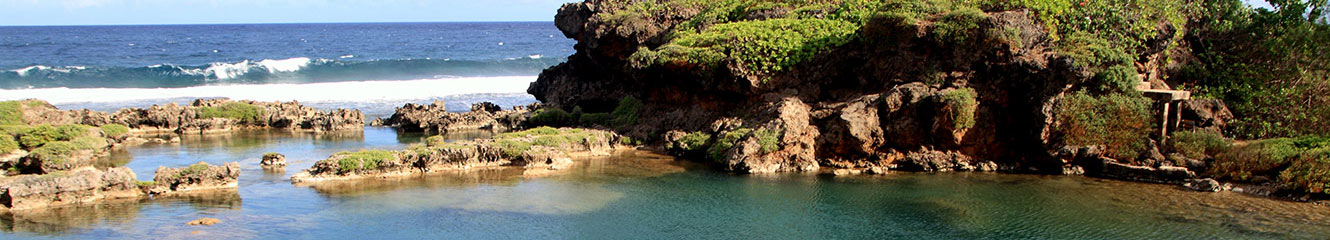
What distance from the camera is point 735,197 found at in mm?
20766

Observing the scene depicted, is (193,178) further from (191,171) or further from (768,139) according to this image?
(768,139)

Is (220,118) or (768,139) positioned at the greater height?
(768,139)

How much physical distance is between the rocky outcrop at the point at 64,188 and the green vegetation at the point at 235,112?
1394 cm

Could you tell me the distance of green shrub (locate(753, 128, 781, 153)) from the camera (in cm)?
2388

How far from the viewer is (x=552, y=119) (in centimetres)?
3266

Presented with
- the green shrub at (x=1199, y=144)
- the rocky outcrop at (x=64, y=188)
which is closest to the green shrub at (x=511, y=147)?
the rocky outcrop at (x=64, y=188)

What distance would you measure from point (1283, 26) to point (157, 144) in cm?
3295

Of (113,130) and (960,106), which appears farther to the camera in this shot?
(113,130)

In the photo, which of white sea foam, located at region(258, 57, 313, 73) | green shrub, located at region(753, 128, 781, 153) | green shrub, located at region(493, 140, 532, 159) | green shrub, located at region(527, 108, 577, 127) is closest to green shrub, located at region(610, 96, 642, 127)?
green shrub, located at region(527, 108, 577, 127)

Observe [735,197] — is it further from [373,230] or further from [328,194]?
[328,194]

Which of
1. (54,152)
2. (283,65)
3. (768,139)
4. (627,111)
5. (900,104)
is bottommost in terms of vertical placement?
(54,152)

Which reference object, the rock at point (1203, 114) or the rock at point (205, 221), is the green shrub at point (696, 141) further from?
the rock at point (205, 221)

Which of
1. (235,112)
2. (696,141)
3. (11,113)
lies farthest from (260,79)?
(696,141)

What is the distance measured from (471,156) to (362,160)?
9.34 ft
